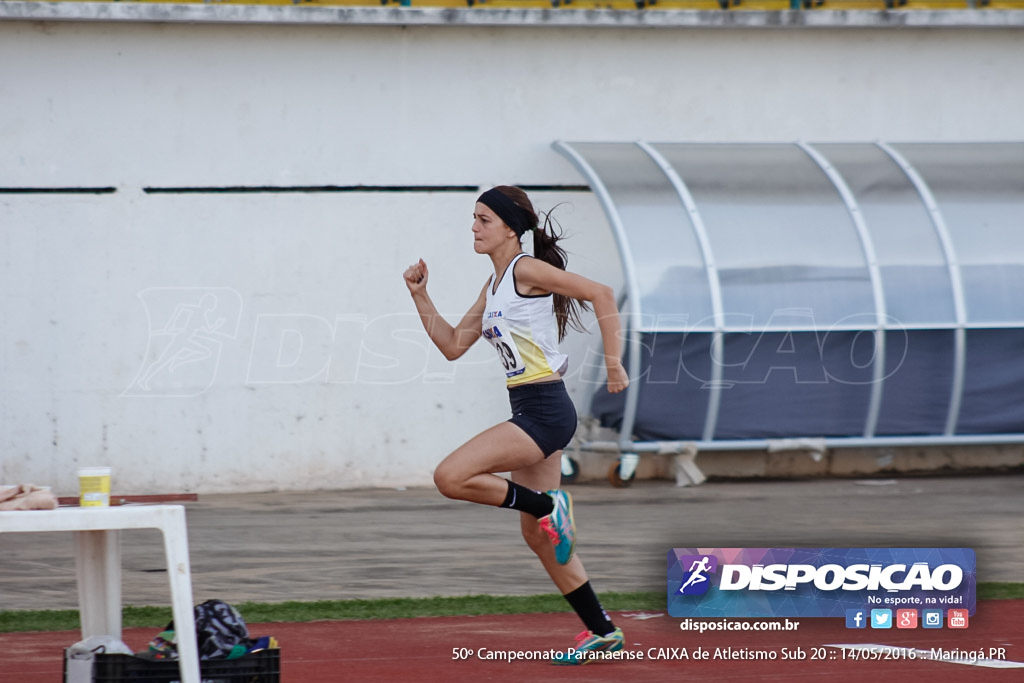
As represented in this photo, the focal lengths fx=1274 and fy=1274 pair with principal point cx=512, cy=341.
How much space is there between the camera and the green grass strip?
7273 mm

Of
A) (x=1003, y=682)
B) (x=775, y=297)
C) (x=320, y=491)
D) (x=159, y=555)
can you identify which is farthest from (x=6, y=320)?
(x=1003, y=682)

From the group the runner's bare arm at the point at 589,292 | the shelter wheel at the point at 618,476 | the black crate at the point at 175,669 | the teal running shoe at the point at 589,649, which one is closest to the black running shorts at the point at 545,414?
the runner's bare arm at the point at 589,292

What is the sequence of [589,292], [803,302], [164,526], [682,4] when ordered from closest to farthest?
[164,526] → [589,292] → [803,302] → [682,4]

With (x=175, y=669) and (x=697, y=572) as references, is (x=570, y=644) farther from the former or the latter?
(x=175, y=669)

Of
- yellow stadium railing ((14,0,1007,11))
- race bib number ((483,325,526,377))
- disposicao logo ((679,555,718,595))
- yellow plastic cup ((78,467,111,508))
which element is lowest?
disposicao logo ((679,555,718,595))

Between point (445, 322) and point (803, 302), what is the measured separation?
335 inches

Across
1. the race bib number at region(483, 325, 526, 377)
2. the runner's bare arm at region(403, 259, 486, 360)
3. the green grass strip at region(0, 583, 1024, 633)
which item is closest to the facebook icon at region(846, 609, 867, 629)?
the green grass strip at region(0, 583, 1024, 633)

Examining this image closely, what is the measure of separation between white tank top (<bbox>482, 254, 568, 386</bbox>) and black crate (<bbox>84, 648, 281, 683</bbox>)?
176cm

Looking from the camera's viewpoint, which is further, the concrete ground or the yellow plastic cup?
the concrete ground

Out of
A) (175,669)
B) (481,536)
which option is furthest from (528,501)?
(481,536)

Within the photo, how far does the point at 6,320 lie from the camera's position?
1362 centimetres

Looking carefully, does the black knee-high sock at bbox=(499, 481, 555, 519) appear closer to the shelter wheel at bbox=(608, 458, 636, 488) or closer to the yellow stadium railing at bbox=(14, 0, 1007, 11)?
the shelter wheel at bbox=(608, 458, 636, 488)

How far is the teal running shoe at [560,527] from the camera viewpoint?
583 cm

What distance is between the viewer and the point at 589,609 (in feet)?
19.8
